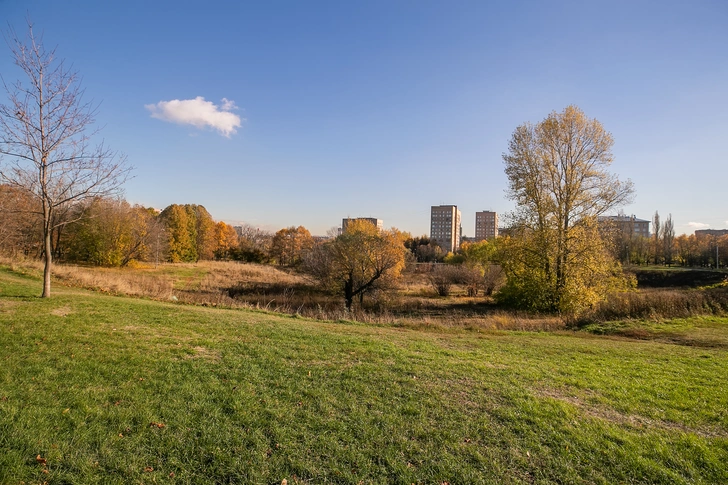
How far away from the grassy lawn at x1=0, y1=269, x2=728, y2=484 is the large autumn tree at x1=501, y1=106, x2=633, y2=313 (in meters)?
11.2

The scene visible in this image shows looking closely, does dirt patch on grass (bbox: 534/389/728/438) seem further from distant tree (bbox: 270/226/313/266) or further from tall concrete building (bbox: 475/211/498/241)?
tall concrete building (bbox: 475/211/498/241)

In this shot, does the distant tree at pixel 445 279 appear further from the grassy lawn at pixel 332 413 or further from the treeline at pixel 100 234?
the treeline at pixel 100 234

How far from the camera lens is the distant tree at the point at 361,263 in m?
26.2

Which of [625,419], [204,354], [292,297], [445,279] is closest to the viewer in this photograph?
[625,419]

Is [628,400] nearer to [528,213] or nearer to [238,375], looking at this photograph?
[238,375]

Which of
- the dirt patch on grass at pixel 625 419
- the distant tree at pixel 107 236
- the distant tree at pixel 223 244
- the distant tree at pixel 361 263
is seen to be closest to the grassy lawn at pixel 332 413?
the dirt patch on grass at pixel 625 419

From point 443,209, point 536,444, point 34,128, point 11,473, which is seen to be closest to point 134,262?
point 34,128

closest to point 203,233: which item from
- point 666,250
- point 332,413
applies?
point 332,413

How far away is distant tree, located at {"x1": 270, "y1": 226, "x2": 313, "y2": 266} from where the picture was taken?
66.6 metres

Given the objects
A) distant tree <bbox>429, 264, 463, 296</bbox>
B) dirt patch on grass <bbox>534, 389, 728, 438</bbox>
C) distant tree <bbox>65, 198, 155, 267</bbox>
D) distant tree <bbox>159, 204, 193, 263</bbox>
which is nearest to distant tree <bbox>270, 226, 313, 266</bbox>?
distant tree <bbox>159, 204, 193, 263</bbox>

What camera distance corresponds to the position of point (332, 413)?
16.1 ft

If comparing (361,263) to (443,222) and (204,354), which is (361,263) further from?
(443,222)

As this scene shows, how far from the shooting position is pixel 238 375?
20.2 feet

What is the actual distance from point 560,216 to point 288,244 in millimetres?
53301
